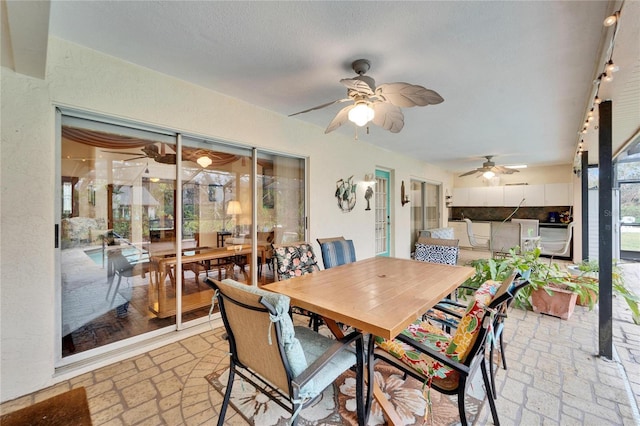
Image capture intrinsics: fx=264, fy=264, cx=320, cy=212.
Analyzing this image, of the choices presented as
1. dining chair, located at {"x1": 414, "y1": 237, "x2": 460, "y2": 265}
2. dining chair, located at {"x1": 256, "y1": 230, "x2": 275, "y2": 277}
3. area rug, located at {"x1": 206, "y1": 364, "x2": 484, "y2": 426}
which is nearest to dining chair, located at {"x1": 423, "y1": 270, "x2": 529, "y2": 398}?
area rug, located at {"x1": 206, "y1": 364, "x2": 484, "y2": 426}

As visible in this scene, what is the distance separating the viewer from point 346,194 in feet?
14.6

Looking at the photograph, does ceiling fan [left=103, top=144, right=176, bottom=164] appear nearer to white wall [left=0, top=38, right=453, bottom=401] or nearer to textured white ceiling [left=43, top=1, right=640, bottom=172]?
white wall [left=0, top=38, right=453, bottom=401]

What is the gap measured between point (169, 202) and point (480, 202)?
28.7 ft

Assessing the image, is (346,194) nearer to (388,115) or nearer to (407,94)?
(388,115)

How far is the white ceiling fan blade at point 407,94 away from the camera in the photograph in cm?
190

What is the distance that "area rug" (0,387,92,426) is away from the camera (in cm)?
160

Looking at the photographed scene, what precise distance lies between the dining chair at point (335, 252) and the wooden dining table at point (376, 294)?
31 cm

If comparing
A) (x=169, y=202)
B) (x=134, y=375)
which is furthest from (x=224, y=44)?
(x=134, y=375)

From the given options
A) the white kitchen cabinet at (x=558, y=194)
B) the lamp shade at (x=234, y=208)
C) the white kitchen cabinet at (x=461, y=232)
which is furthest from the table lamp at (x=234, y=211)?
the white kitchen cabinet at (x=558, y=194)

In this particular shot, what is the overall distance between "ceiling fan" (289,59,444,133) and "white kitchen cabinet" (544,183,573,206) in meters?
7.46

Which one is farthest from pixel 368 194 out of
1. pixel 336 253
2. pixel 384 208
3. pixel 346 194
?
pixel 336 253

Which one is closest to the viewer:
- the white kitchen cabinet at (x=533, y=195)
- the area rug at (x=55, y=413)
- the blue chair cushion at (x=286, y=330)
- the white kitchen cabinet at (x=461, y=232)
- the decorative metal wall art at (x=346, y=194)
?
the blue chair cushion at (x=286, y=330)

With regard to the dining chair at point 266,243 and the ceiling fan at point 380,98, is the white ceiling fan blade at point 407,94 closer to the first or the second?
the ceiling fan at point 380,98

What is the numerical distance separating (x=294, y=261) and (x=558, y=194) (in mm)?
8222
